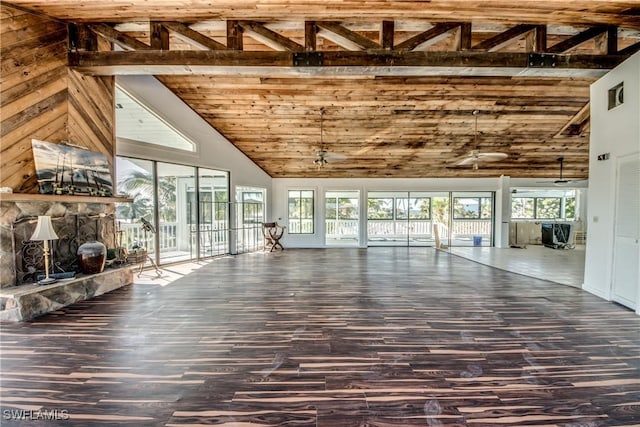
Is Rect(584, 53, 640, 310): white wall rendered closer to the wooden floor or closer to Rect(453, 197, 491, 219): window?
the wooden floor

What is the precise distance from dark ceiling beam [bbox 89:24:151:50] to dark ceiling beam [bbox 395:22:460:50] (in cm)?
356

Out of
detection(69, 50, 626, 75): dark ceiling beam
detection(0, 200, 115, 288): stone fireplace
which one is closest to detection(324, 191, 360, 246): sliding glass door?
detection(69, 50, 626, 75): dark ceiling beam

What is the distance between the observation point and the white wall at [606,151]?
344 centimetres

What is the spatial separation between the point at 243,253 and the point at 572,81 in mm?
8379

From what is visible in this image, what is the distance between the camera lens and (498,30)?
361 cm

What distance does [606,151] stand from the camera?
384 cm

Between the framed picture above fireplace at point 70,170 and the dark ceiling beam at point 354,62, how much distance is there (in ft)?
4.57

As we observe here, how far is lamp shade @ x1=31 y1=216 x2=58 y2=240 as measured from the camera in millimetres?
3211

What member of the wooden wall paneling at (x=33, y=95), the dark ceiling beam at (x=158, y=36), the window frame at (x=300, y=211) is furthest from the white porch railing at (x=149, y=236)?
the window frame at (x=300, y=211)

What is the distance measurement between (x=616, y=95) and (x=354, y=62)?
3.75 m

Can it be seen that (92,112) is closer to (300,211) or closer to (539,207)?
(300,211)

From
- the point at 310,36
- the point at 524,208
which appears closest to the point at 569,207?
the point at 524,208

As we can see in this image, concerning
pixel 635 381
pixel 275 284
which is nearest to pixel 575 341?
pixel 635 381

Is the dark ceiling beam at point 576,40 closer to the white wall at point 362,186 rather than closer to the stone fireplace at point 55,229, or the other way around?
the white wall at point 362,186
